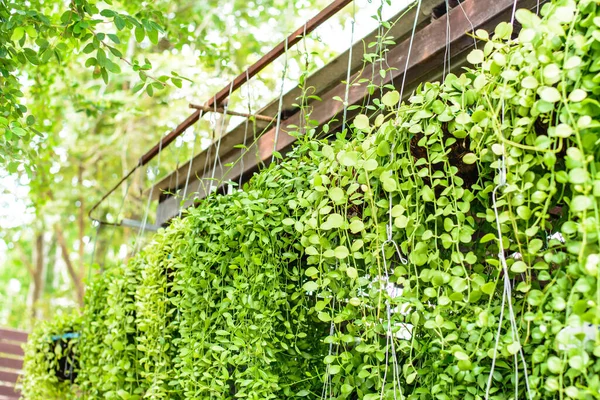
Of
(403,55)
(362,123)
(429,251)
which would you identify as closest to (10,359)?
(403,55)

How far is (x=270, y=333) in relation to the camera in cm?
198

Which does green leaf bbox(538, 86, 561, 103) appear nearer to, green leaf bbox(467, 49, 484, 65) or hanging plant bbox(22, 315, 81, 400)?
green leaf bbox(467, 49, 484, 65)

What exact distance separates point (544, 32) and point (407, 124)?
0.43 m

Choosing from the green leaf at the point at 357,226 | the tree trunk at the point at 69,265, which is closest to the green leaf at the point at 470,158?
the green leaf at the point at 357,226

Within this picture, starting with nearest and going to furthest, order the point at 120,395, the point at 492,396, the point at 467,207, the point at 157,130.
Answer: the point at 492,396 < the point at 467,207 < the point at 120,395 < the point at 157,130

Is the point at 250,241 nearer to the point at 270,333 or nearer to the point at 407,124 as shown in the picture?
the point at 270,333

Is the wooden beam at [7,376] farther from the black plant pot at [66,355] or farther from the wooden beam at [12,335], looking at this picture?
the black plant pot at [66,355]

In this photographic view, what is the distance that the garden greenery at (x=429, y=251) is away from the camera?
1155 mm

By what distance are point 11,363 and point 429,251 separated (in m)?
7.11

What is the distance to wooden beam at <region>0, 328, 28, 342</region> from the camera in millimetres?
7562

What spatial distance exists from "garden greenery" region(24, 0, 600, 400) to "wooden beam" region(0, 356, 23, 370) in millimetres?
5536

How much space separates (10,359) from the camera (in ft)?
24.5

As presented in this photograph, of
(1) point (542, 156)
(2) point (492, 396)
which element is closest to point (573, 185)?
(1) point (542, 156)

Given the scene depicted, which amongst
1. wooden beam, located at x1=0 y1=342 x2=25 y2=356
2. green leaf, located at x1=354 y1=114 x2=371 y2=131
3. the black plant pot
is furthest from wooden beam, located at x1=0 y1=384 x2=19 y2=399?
green leaf, located at x1=354 y1=114 x2=371 y2=131
